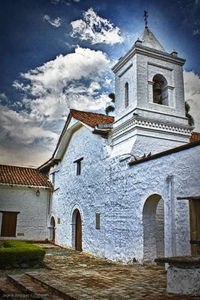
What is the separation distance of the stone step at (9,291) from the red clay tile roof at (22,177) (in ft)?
35.3

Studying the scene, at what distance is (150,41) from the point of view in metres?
11.3

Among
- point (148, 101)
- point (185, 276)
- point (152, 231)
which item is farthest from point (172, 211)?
point (148, 101)

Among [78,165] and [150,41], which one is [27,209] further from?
[150,41]

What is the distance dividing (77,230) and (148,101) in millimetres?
7639

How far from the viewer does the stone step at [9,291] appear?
5315 mm

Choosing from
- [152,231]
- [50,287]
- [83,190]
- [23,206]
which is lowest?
[50,287]

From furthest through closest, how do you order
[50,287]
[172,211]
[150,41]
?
[150,41]
[172,211]
[50,287]

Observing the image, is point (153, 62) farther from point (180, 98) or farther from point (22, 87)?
point (22, 87)

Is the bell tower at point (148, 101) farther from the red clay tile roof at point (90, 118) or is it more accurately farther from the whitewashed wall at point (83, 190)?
the red clay tile roof at point (90, 118)

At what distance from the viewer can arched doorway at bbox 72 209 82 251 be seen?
13.7 metres

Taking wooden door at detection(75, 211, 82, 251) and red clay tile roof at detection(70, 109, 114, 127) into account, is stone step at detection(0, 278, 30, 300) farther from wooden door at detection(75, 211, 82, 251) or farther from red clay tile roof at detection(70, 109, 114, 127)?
red clay tile roof at detection(70, 109, 114, 127)

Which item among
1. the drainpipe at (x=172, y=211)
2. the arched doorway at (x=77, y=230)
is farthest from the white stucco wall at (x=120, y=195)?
the arched doorway at (x=77, y=230)

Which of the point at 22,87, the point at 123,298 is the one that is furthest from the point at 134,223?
the point at 22,87

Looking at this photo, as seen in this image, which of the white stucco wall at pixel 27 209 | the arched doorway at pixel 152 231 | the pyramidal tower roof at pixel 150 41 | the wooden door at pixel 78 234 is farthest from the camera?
→ the white stucco wall at pixel 27 209
